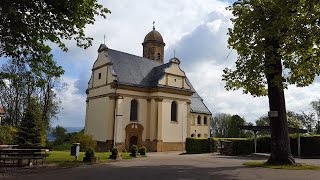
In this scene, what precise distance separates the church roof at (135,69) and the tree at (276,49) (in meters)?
25.9

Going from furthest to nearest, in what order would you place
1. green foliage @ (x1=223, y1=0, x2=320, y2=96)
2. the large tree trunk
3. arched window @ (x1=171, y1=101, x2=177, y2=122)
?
1. arched window @ (x1=171, y1=101, x2=177, y2=122)
2. the large tree trunk
3. green foliage @ (x1=223, y1=0, x2=320, y2=96)

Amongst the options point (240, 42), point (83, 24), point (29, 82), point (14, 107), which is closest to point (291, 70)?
point (240, 42)

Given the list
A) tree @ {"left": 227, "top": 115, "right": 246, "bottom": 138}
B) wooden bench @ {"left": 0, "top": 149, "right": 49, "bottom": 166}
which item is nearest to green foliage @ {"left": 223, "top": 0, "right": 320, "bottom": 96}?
wooden bench @ {"left": 0, "top": 149, "right": 49, "bottom": 166}

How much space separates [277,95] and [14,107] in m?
37.7

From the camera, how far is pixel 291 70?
18.8 meters

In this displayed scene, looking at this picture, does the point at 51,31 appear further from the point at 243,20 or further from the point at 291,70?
the point at 291,70

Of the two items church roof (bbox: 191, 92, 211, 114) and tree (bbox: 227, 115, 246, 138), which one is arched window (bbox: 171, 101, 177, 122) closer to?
church roof (bbox: 191, 92, 211, 114)

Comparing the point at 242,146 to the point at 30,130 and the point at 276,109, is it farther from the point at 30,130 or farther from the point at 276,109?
the point at 30,130

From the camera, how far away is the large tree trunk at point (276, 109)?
18.9 m

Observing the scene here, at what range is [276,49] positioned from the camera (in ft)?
62.4

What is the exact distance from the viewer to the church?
146 feet

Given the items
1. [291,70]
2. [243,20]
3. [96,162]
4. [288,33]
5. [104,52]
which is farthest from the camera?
[104,52]

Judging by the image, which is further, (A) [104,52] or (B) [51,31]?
(A) [104,52]

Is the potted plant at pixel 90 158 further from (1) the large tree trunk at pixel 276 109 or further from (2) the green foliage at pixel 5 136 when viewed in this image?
(2) the green foliage at pixel 5 136
